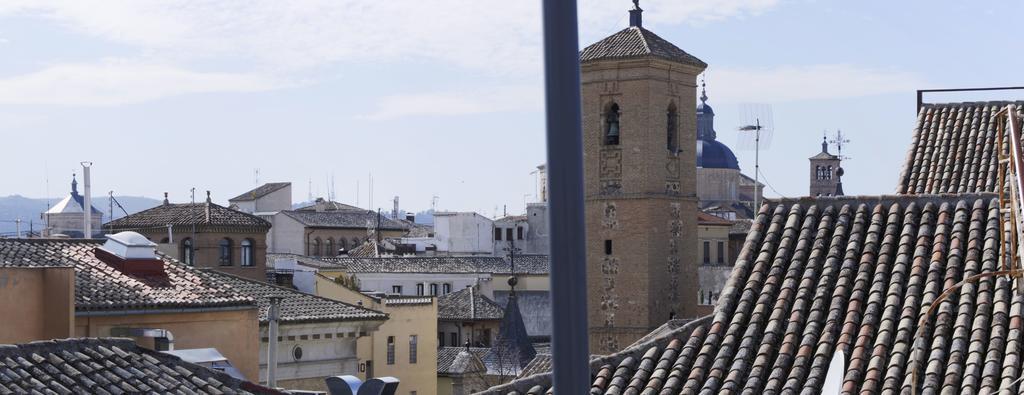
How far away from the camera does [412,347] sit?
43.2 meters

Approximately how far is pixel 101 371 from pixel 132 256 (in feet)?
38.6

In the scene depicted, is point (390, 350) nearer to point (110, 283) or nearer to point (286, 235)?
point (110, 283)

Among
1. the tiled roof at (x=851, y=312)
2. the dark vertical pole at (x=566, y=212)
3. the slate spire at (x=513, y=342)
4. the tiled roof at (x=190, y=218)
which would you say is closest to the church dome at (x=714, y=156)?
the slate spire at (x=513, y=342)

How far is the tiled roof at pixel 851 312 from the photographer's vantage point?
1327cm

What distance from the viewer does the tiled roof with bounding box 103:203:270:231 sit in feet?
175

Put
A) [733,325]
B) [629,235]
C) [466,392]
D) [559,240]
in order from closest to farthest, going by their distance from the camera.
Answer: [559,240], [733,325], [629,235], [466,392]

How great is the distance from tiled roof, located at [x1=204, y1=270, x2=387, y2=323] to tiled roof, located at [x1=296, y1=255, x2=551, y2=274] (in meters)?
30.3

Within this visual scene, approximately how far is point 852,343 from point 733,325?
1099mm

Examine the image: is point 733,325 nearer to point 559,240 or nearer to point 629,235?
point 559,240

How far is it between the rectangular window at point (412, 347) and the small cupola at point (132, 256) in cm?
1597

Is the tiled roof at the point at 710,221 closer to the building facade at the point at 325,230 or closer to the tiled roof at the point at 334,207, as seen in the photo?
the building facade at the point at 325,230

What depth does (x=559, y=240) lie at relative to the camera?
16.6 feet

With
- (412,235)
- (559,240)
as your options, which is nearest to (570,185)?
(559,240)

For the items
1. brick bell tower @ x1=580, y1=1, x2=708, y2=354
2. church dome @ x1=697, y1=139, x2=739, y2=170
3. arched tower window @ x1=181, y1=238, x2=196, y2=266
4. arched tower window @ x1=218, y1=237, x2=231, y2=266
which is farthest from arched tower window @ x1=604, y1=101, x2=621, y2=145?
church dome @ x1=697, y1=139, x2=739, y2=170
